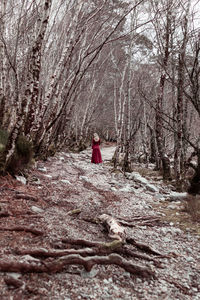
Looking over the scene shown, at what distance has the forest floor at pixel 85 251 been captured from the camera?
198 cm

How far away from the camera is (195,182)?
236 inches

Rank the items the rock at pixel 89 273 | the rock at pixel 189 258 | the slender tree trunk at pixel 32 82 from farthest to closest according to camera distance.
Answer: the slender tree trunk at pixel 32 82 → the rock at pixel 189 258 → the rock at pixel 89 273

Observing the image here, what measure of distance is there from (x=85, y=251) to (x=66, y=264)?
31 cm

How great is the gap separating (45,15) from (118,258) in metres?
4.36

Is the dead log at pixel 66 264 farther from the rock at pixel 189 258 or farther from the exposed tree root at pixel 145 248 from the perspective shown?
the rock at pixel 189 258

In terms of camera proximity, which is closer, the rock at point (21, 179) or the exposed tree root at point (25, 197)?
the exposed tree root at point (25, 197)

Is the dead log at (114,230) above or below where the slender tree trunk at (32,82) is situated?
below

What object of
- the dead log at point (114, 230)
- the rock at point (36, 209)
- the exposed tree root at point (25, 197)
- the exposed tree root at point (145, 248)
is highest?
the exposed tree root at point (25, 197)

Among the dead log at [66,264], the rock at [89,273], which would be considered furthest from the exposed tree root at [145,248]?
the rock at [89,273]

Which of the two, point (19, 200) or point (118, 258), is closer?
point (118, 258)

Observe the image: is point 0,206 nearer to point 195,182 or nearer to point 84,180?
point 84,180

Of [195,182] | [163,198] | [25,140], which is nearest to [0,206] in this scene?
[25,140]

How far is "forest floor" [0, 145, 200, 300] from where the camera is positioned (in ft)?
6.51

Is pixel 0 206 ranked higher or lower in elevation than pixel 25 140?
lower
